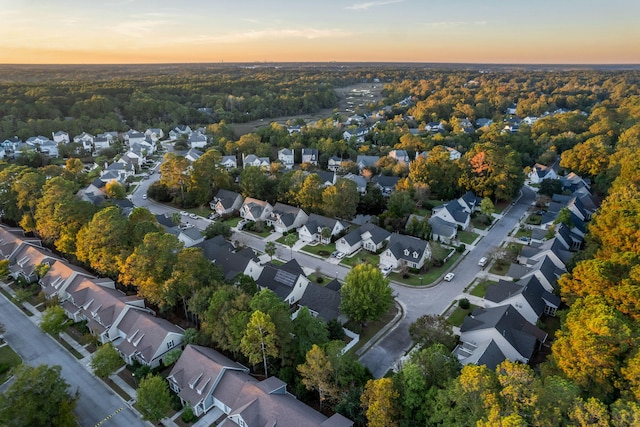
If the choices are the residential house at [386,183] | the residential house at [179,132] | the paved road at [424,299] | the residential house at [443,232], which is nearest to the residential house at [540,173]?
the paved road at [424,299]

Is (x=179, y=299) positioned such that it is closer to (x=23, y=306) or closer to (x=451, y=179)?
(x=23, y=306)

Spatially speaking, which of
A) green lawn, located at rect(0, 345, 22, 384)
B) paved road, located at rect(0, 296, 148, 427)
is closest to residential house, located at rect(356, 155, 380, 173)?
paved road, located at rect(0, 296, 148, 427)


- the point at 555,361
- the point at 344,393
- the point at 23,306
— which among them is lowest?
the point at 23,306

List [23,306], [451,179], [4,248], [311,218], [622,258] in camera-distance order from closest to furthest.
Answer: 1. [622,258]
2. [23,306]
3. [4,248]
4. [311,218]
5. [451,179]

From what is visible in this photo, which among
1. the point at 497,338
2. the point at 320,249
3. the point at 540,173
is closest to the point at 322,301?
the point at 320,249

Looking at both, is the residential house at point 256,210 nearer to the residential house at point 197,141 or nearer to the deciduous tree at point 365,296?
the deciduous tree at point 365,296

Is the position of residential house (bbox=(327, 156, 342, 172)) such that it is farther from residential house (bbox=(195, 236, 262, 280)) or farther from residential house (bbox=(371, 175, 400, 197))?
residential house (bbox=(195, 236, 262, 280))

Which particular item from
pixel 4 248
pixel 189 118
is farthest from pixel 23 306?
pixel 189 118
